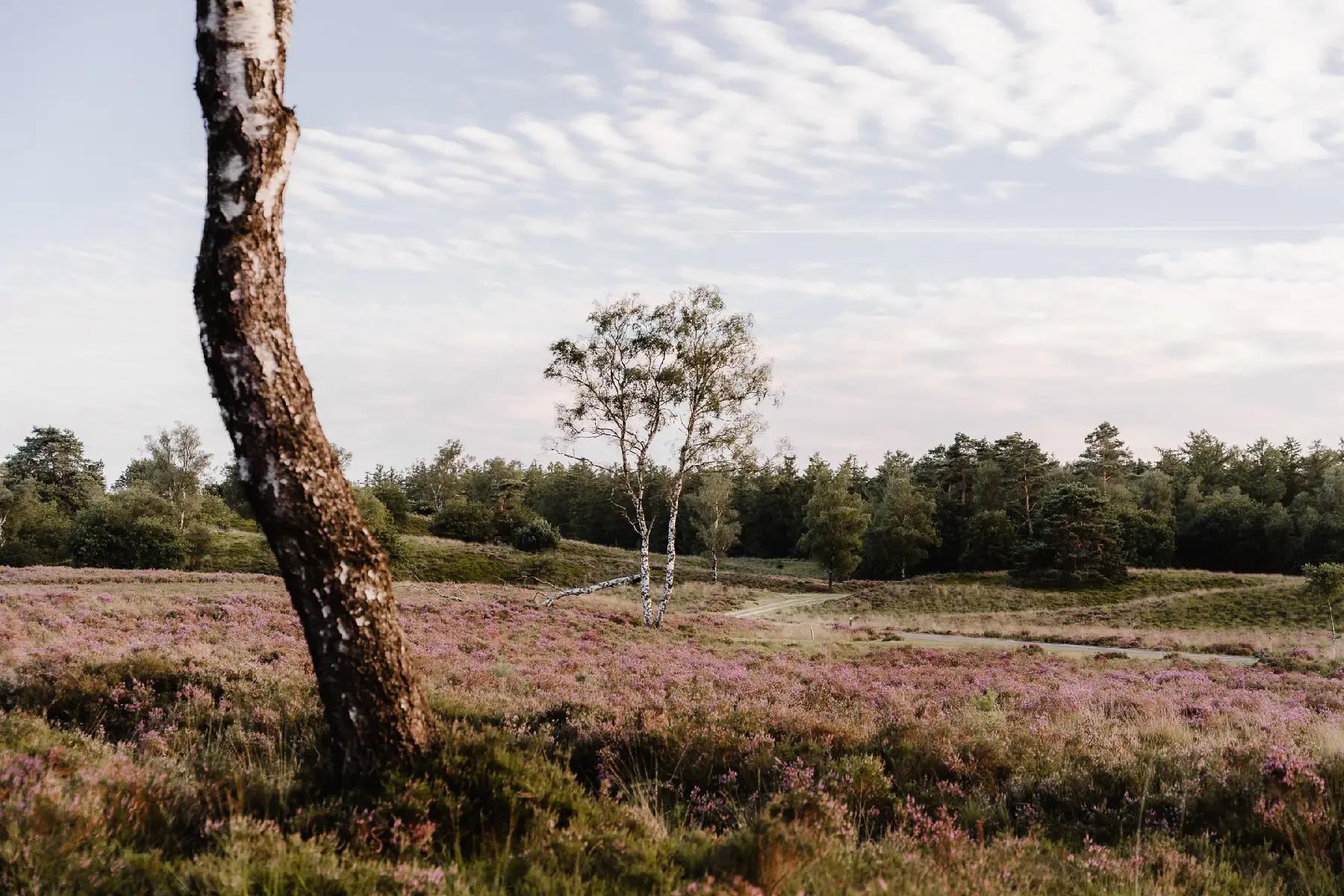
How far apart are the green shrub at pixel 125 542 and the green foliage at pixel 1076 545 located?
69.2 metres

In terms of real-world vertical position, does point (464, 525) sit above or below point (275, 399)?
below

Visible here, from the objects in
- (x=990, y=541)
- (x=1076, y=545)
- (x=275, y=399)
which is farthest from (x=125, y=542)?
(x=990, y=541)

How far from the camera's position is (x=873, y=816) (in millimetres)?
5965

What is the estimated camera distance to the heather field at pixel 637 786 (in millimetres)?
3887

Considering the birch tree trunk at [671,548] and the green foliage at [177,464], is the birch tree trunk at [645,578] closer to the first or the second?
the birch tree trunk at [671,548]

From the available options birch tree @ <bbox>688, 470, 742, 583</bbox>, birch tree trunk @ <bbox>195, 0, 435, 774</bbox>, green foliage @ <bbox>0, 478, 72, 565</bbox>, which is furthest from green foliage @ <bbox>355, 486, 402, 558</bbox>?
birch tree trunk @ <bbox>195, 0, 435, 774</bbox>

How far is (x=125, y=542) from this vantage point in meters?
51.6

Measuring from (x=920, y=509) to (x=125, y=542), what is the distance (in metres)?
74.1

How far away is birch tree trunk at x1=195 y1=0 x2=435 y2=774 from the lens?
475cm

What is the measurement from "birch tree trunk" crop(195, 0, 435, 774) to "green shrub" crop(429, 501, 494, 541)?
7490 cm

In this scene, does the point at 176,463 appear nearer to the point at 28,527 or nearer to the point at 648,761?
the point at 28,527

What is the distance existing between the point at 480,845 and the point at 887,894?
225 cm

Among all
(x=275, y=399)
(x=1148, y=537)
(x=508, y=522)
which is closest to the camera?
(x=275, y=399)

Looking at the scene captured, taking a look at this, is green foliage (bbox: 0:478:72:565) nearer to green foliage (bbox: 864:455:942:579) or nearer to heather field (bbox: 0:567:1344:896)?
heather field (bbox: 0:567:1344:896)
